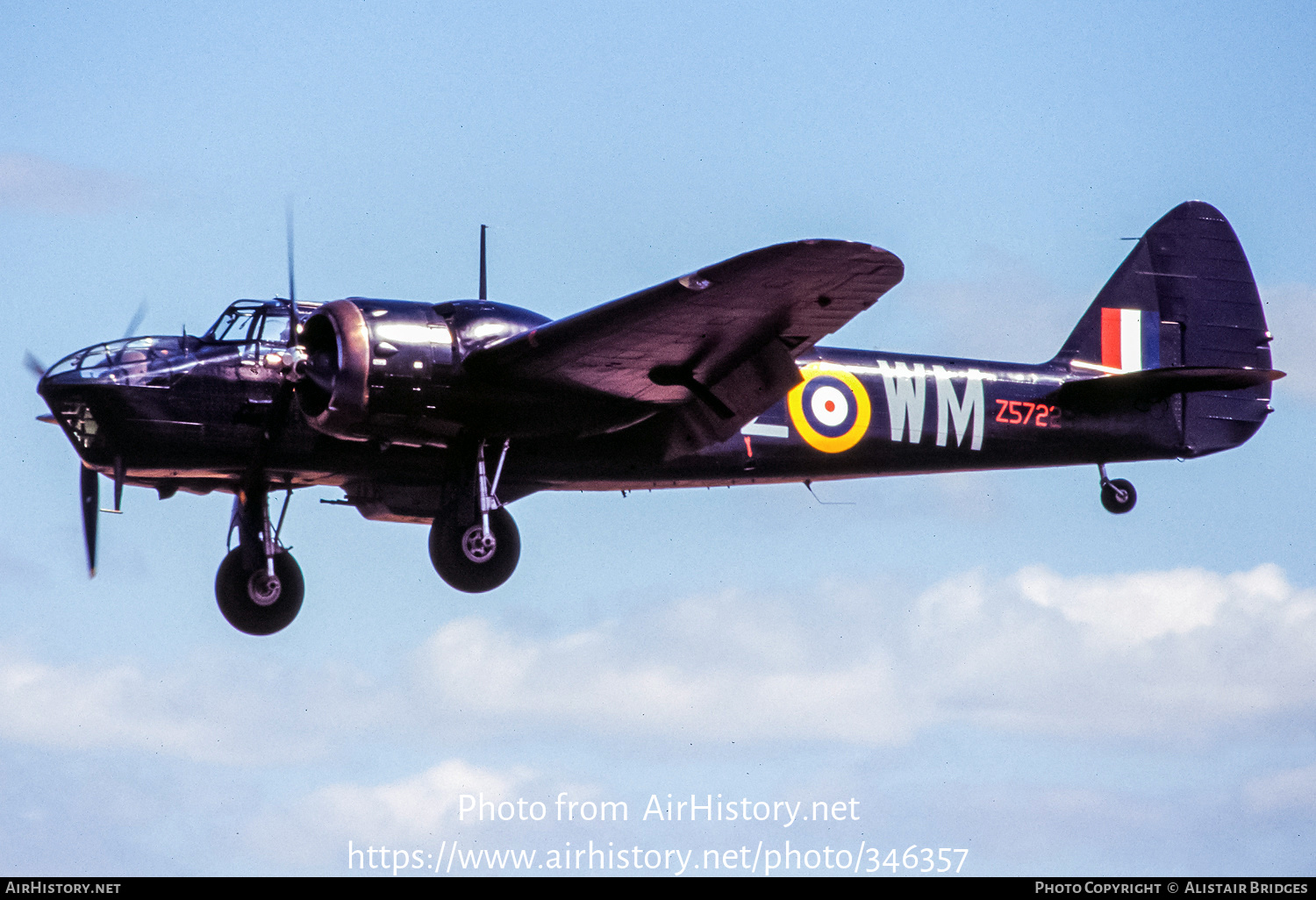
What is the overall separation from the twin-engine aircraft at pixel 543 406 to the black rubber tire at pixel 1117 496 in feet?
0.06

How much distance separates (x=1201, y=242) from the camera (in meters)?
19.6

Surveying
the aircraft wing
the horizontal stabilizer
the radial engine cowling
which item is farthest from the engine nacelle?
the horizontal stabilizer

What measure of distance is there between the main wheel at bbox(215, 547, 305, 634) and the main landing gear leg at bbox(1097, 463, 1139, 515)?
7662 millimetres

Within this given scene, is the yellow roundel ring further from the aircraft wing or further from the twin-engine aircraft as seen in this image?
the aircraft wing

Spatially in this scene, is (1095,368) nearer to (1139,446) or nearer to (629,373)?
(1139,446)

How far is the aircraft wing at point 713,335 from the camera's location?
13000mm

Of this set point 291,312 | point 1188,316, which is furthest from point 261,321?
point 1188,316

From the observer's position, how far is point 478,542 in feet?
48.8

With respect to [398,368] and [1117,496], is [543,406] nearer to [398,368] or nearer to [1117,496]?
[398,368]

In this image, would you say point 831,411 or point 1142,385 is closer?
point 831,411

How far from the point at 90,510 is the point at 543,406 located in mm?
4515
